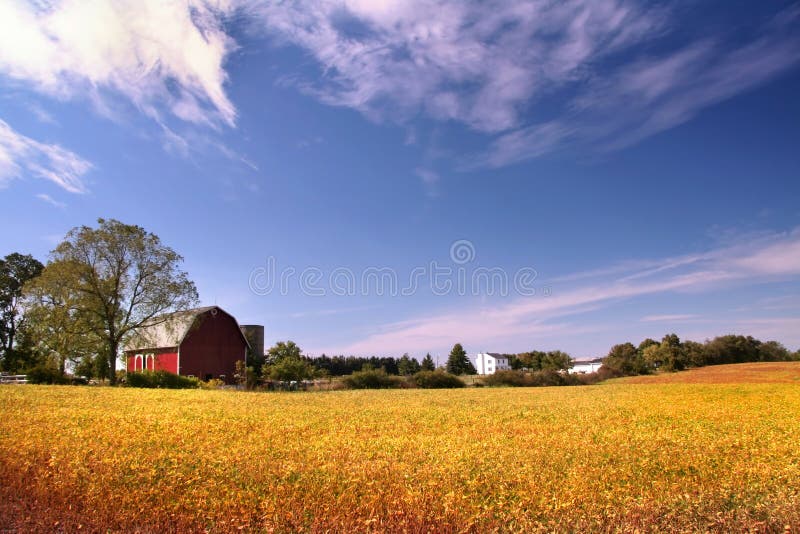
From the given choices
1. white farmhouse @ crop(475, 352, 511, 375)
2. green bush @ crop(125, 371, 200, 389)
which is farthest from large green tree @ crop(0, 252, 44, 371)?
white farmhouse @ crop(475, 352, 511, 375)

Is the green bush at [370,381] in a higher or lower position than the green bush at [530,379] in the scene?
higher

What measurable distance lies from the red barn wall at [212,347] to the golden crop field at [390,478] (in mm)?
37304

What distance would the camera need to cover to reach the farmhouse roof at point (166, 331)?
40312mm

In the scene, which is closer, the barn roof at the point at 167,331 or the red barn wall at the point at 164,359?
the barn roof at the point at 167,331

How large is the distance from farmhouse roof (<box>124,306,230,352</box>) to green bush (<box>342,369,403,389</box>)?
15.5m

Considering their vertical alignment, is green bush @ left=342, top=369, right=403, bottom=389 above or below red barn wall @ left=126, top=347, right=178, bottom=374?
below

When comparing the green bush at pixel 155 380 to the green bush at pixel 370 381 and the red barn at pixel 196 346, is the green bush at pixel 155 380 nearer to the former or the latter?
the red barn at pixel 196 346

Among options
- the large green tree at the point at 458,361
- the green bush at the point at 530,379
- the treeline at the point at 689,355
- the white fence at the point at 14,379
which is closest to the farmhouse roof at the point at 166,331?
the white fence at the point at 14,379

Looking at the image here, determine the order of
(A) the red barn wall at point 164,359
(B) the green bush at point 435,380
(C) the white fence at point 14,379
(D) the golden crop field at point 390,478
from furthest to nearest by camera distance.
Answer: (A) the red barn wall at point 164,359 → (B) the green bush at point 435,380 → (C) the white fence at point 14,379 → (D) the golden crop field at point 390,478

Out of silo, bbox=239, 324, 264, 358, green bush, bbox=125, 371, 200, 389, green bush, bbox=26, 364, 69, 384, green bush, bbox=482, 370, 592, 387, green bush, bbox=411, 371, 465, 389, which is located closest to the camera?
green bush, bbox=26, 364, 69, 384

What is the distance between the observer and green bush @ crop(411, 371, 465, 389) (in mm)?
45531

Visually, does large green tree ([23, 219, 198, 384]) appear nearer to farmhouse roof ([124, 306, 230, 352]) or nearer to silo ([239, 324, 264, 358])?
farmhouse roof ([124, 306, 230, 352])

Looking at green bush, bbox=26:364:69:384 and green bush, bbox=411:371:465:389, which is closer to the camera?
green bush, bbox=26:364:69:384

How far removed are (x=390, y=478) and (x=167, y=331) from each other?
144 feet
